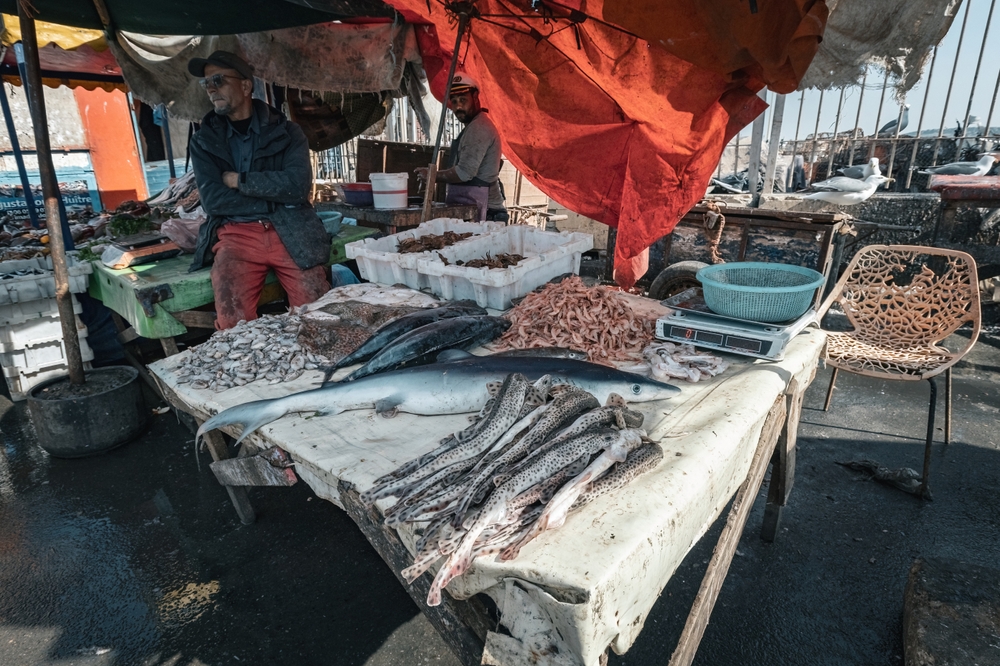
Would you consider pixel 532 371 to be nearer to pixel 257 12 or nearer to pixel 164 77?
pixel 257 12

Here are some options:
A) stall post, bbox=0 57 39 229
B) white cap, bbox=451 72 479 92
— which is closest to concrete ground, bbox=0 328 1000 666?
stall post, bbox=0 57 39 229

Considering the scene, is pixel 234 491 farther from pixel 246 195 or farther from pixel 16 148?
pixel 16 148

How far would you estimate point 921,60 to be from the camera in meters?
2.80

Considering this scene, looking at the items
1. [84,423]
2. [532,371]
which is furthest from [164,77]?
[532,371]

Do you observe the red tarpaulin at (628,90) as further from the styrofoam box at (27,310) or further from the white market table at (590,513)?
the styrofoam box at (27,310)

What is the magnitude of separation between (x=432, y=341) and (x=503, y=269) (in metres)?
0.83

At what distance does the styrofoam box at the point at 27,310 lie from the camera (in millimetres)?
4738

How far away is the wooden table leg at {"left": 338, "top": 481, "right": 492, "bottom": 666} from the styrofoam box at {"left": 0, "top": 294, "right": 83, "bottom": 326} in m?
4.65

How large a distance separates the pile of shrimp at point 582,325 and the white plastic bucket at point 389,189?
338 centimetres

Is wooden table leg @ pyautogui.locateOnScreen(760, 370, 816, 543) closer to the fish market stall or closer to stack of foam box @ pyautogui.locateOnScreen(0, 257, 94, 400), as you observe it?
the fish market stall

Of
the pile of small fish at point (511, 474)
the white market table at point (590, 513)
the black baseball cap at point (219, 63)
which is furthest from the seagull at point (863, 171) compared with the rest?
the black baseball cap at point (219, 63)

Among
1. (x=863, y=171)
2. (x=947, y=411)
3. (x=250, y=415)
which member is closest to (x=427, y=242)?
(x=250, y=415)

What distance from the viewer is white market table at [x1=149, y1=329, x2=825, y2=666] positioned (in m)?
1.34

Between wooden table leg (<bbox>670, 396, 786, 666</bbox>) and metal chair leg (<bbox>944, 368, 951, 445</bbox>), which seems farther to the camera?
metal chair leg (<bbox>944, 368, 951, 445</bbox>)
